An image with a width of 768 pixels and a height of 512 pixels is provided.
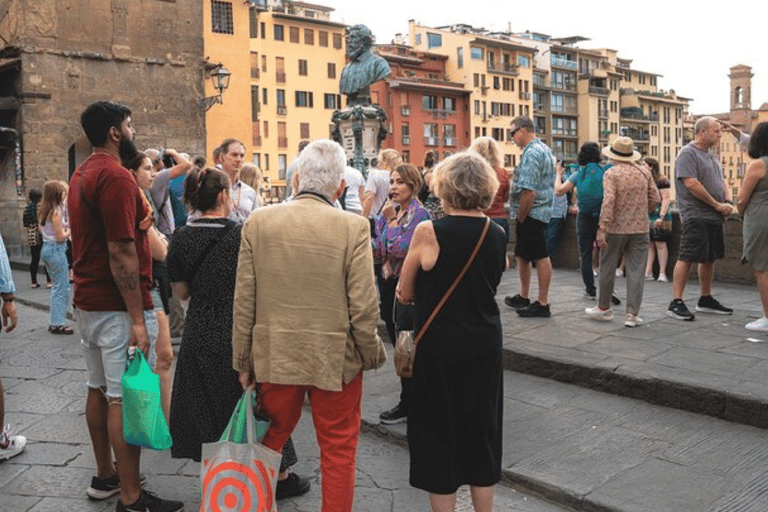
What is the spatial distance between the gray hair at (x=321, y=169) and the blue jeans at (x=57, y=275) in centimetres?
622

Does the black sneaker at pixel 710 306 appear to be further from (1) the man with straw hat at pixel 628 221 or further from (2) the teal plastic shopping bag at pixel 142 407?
(2) the teal plastic shopping bag at pixel 142 407

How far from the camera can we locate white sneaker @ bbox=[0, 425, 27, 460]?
4820 mm

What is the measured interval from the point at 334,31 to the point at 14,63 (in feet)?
165

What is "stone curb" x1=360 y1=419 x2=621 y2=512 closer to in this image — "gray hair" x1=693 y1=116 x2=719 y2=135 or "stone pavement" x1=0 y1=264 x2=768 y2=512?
"stone pavement" x1=0 y1=264 x2=768 y2=512

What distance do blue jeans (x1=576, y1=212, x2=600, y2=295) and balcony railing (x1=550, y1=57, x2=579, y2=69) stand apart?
86.9 meters

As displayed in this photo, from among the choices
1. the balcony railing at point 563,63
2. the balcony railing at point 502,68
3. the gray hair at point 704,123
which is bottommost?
the gray hair at point 704,123

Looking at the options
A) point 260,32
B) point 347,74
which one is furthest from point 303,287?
point 260,32

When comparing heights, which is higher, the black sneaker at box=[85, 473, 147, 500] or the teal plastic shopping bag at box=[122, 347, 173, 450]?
the teal plastic shopping bag at box=[122, 347, 173, 450]

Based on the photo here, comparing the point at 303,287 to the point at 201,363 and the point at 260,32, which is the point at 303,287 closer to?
the point at 201,363

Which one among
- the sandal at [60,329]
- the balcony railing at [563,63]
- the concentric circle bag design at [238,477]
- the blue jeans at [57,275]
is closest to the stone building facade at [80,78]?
the blue jeans at [57,275]

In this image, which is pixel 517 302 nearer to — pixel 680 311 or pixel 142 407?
pixel 680 311

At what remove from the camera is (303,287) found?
3355mm

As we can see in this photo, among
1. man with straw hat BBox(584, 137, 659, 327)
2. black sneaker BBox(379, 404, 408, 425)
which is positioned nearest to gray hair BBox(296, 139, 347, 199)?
black sneaker BBox(379, 404, 408, 425)

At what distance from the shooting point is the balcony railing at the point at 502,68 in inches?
3142
